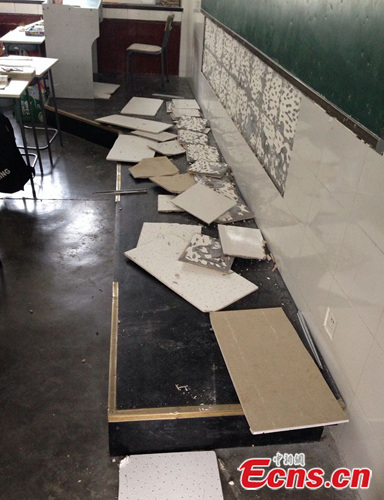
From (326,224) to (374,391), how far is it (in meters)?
0.74

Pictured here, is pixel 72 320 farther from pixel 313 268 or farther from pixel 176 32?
pixel 176 32

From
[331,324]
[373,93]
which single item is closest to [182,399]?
[331,324]

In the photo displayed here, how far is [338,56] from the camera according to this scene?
6.05 ft

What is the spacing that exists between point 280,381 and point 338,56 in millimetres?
1400

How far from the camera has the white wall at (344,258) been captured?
161cm

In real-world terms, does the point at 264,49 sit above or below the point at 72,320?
above

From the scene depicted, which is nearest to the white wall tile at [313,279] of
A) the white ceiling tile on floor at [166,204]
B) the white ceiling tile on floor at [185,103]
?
the white ceiling tile on floor at [166,204]

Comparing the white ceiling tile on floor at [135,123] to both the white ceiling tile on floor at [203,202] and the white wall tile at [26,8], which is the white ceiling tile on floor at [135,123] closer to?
the white ceiling tile on floor at [203,202]

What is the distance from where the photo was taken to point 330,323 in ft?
6.43

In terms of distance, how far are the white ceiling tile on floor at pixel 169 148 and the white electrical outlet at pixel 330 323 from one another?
254 centimetres

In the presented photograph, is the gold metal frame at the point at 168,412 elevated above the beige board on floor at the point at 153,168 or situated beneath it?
situated beneath

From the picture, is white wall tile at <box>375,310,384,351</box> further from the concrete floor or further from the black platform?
the concrete floor

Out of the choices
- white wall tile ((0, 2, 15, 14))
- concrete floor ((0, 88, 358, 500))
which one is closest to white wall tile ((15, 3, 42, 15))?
white wall tile ((0, 2, 15, 14))

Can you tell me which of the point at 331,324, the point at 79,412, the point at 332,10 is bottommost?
the point at 79,412
